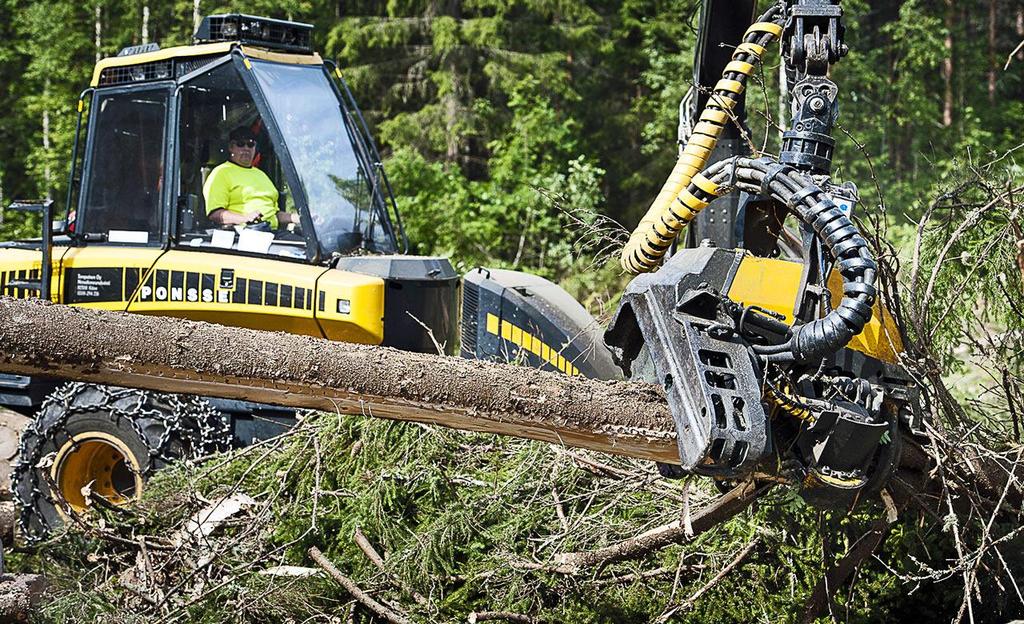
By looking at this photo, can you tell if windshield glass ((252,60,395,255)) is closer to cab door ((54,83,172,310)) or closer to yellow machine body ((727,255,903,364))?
cab door ((54,83,172,310))

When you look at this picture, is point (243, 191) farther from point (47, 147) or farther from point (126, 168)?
point (47, 147)

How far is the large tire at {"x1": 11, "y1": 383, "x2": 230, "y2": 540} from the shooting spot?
6.46m

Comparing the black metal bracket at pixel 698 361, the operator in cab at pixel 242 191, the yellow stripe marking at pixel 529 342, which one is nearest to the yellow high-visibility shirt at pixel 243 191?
the operator in cab at pixel 242 191

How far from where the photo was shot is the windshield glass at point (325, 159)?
21.9 feet

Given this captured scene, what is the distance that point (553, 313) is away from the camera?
6.11 m

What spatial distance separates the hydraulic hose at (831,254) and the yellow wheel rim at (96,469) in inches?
162

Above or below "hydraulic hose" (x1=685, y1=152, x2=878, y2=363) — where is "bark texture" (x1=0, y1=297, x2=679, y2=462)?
below

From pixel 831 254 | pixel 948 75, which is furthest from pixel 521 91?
pixel 831 254

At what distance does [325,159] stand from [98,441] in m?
2.11

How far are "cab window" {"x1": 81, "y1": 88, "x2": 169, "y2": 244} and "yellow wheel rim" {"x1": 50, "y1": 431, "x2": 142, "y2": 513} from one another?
1202mm

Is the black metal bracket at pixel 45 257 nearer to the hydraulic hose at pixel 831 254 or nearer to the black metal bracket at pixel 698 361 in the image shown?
the black metal bracket at pixel 698 361

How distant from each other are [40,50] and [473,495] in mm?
19910

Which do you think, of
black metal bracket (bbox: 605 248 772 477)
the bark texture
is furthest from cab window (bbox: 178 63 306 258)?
black metal bracket (bbox: 605 248 772 477)

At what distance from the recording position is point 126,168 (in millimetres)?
6941
